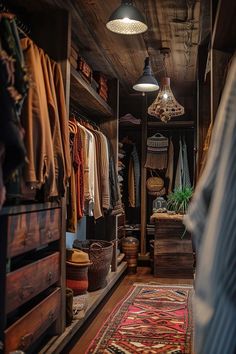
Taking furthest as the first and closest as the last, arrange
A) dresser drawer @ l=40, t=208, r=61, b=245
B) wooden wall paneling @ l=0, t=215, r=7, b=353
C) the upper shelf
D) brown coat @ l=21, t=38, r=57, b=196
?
the upper shelf → dresser drawer @ l=40, t=208, r=61, b=245 → brown coat @ l=21, t=38, r=57, b=196 → wooden wall paneling @ l=0, t=215, r=7, b=353

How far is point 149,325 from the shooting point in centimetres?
312

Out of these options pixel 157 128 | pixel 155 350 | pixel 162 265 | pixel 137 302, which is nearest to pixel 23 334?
pixel 155 350

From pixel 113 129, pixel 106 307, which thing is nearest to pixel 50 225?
pixel 106 307

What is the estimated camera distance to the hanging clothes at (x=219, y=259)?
72 cm

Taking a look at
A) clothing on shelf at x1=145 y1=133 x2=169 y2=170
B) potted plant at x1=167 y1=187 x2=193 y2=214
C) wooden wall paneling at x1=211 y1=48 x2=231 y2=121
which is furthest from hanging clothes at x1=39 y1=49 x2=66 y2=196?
clothing on shelf at x1=145 y1=133 x2=169 y2=170

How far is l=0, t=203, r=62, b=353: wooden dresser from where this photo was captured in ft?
5.64

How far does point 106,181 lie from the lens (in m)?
3.87

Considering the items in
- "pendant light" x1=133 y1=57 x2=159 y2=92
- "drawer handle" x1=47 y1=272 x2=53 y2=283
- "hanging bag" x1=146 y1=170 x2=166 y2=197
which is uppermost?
"pendant light" x1=133 y1=57 x2=159 y2=92

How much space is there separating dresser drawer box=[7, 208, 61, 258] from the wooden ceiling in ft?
4.38

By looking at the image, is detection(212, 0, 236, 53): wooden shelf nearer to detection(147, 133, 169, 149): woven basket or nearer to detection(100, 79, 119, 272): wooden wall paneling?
detection(100, 79, 119, 272): wooden wall paneling

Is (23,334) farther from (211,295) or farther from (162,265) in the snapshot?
(162,265)

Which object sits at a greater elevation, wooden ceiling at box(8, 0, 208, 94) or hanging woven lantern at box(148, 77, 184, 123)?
wooden ceiling at box(8, 0, 208, 94)

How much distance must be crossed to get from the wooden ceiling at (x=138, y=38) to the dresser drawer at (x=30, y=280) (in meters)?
1.59

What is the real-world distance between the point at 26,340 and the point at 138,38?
2.77 m
